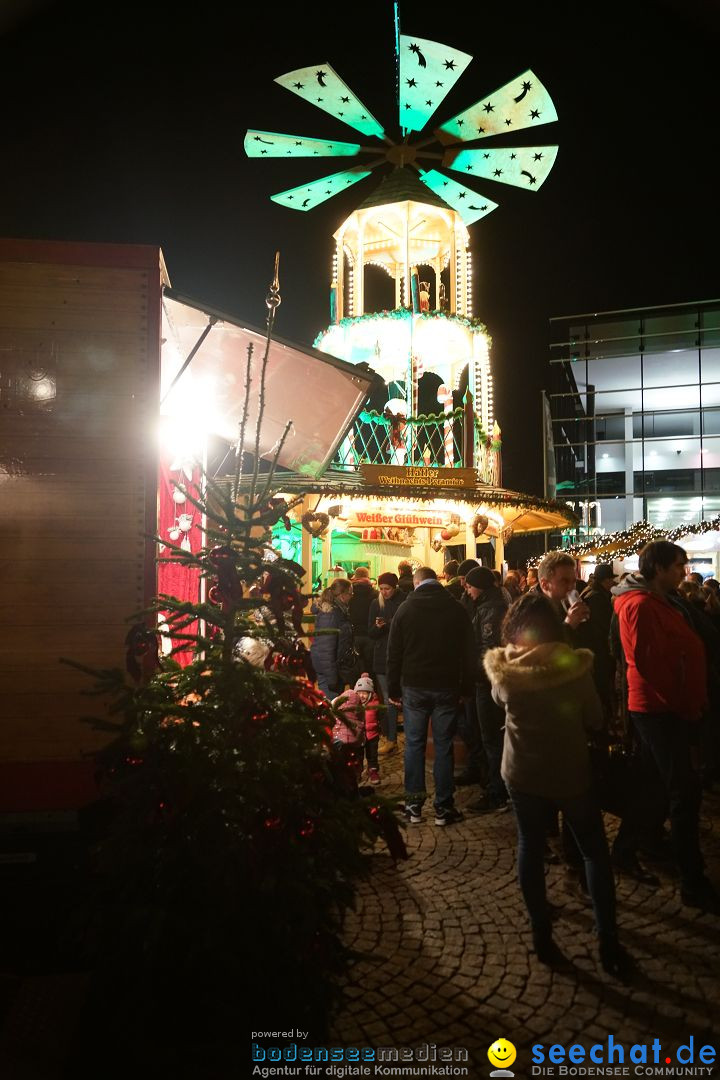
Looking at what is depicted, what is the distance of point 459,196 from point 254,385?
12498 mm

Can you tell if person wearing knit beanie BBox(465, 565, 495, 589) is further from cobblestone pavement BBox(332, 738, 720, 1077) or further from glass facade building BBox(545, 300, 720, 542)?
glass facade building BBox(545, 300, 720, 542)

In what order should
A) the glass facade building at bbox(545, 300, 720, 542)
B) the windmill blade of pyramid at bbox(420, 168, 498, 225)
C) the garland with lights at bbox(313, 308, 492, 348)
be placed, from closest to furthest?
the garland with lights at bbox(313, 308, 492, 348) → the windmill blade of pyramid at bbox(420, 168, 498, 225) → the glass facade building at bbox(545, 300, 720, 542)

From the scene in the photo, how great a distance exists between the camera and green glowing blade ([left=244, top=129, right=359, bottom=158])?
14359 millimetres

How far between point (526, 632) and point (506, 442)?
19.9 m

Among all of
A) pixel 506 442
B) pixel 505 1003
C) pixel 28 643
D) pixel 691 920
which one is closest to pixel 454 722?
pixel 691 920

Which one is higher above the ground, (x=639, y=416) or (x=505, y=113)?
(x=505, y=113)

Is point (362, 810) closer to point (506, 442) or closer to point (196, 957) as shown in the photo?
point (196, 957)

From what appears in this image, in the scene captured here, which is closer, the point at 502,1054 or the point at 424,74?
the point at 502,1054

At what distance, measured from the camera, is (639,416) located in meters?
27.3

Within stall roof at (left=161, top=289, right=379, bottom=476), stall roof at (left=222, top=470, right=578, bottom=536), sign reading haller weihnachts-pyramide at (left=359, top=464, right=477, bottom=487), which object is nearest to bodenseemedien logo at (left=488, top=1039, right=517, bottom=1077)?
stall roof at (left=161, top=289, right=379, bottom=476)

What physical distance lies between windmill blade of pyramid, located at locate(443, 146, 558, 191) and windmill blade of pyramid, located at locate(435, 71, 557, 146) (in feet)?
1.13

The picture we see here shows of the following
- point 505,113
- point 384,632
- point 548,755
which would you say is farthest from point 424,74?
point 548,755

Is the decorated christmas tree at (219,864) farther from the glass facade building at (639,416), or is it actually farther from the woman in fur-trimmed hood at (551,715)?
the glass facade building at (639,416)

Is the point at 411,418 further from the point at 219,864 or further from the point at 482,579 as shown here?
the point at 219,864
